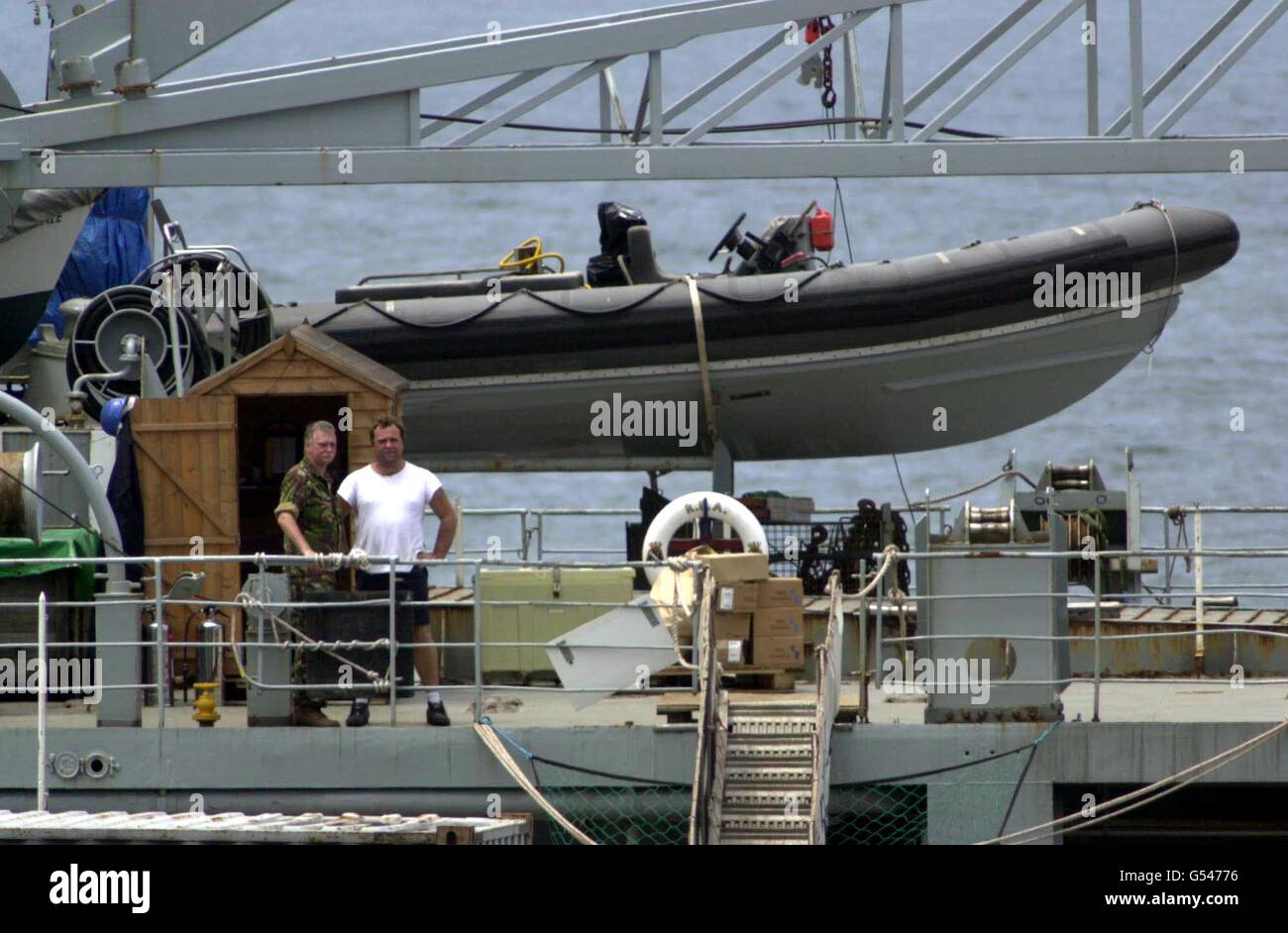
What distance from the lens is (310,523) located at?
936 centimetres

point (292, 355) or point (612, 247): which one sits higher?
point (612, 247)

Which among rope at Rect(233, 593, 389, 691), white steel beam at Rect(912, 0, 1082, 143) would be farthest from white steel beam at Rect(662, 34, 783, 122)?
rope at Rect(233, 593, 389, 691)

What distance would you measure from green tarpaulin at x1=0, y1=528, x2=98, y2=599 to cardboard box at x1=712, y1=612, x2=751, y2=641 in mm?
2971

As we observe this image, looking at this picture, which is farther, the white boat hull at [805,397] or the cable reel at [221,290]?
the white boat hull at [805,397]

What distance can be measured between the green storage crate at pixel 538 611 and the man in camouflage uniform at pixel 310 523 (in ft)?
4.09

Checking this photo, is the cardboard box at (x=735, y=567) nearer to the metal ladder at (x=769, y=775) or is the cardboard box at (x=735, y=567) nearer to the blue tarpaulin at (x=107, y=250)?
the metal ladder at (x=769, y=775)

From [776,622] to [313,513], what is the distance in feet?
7.10

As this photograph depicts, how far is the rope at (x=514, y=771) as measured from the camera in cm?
832

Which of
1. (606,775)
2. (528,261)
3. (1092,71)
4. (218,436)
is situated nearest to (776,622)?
(606,775)

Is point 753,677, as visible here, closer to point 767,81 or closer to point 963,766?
point 963,766

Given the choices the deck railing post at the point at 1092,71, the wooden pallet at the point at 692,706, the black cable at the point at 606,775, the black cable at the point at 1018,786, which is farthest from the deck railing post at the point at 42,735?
the deck railing post at the point at 1092,71

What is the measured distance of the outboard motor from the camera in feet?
48.2

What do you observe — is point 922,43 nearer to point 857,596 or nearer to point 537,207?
point 537,207

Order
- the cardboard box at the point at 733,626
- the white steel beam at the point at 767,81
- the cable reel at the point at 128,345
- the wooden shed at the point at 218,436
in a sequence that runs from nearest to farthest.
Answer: the cardboard box at the point at 733,626 < the wooden shed at the point at 218,436 < the white steel beam at the point at 767,81 < the cable reel at the point at 128,345
